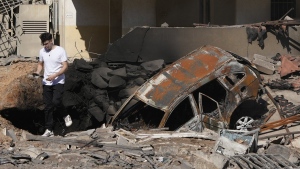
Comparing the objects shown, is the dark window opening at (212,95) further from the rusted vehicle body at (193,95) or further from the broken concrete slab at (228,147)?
the broken concrete slab at (228,147)

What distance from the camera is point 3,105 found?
40.8ft

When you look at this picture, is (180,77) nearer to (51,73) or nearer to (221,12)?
(51,73)

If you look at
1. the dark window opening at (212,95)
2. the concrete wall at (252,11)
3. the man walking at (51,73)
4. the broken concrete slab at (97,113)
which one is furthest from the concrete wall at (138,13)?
the man walking at (51,73)

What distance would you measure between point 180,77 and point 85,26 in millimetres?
10202

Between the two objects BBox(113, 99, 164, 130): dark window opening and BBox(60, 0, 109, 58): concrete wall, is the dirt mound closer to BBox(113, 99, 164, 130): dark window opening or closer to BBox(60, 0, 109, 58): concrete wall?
BBox(113, 99, 164, 130): dark window opening

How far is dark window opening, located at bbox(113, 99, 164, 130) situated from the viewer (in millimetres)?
11109

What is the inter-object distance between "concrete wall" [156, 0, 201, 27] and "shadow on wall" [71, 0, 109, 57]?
8.65 feet

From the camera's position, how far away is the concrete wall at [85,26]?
20734 millimetres

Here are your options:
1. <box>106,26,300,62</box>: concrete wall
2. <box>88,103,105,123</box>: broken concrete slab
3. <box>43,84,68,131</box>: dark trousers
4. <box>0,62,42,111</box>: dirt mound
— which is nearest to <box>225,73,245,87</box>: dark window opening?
<box>88,103,105,123</box>: broken concrete slab

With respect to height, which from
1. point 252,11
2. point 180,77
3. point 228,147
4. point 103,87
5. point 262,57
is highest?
point 252,11

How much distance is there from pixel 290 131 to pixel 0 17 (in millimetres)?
11797

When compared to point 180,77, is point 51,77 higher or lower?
higher

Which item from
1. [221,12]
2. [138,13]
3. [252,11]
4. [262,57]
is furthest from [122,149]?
[221,12]

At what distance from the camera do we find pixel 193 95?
35.9 ft
